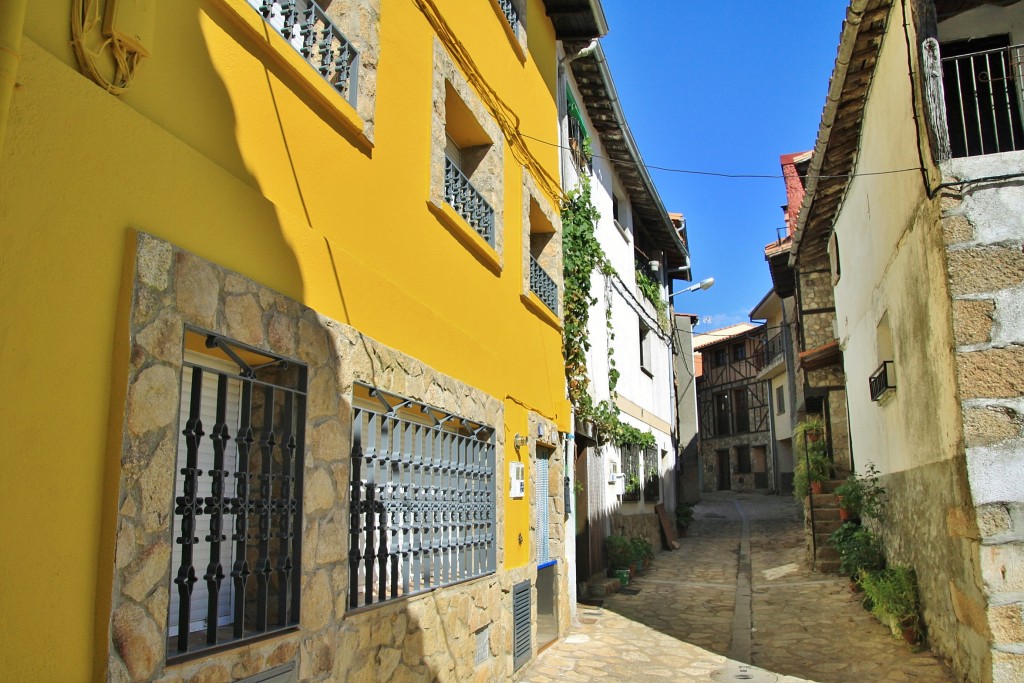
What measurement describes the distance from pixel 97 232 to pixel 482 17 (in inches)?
217

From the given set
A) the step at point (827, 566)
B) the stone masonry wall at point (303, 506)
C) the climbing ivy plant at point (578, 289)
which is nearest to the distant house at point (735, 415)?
the step at point (827, 566)

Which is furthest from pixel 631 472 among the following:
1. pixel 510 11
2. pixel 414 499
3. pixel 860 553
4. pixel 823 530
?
pixel 414 499

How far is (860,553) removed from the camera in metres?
10.7

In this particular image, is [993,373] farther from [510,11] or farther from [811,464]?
[811,464]

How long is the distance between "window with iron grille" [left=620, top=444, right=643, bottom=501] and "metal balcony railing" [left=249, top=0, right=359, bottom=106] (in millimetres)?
10130

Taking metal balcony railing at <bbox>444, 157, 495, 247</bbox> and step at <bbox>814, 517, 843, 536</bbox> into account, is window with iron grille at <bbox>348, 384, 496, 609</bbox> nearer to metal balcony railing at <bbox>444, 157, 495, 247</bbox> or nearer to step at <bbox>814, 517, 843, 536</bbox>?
metal balcony railing at <bbox>444, 157, 495, 247</bbox>

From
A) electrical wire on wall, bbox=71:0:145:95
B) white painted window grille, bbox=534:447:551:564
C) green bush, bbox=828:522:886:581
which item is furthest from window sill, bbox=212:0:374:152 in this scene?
green bush, bbox=828:522:886:581

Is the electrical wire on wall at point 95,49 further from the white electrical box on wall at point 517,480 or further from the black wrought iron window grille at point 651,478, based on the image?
the black wrought iron window grille at point 651,478

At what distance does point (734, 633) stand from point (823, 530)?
4.87 meters

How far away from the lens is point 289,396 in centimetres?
411

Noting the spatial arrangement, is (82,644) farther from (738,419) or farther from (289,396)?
(738,419)

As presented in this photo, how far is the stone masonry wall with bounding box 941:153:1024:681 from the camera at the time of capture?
580 cm

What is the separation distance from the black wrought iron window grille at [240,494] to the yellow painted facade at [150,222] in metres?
0.49

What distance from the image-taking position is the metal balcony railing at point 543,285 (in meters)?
9.04
